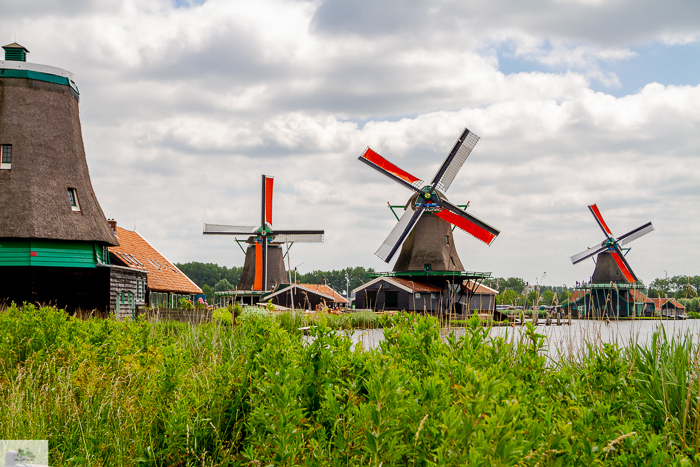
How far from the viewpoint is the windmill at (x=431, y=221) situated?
28719 mm

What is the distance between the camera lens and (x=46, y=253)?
16.4m

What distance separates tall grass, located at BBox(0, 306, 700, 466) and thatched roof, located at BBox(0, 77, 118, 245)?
11888 mm

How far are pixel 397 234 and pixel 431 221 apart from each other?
87.0 inches

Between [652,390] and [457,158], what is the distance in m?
25.6

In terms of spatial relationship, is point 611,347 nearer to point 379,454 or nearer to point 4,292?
point 379,454

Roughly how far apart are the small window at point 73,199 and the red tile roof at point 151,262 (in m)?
4.15

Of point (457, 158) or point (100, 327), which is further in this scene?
point (457, 158)

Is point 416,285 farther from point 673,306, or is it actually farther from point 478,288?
point 673,306

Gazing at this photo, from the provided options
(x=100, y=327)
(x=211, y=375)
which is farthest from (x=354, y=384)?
(x=100, y=327)

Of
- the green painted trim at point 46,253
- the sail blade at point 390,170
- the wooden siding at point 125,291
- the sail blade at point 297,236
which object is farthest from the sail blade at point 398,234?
the green painted trim at point 46,253

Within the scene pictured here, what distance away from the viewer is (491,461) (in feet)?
6.40

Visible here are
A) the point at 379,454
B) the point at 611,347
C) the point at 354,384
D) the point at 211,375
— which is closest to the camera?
the point at 379,454

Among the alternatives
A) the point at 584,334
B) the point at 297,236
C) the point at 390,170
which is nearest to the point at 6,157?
the point at 584,334

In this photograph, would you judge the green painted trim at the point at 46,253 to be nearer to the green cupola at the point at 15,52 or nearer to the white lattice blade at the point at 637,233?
the green cupola at the point at 15,52
